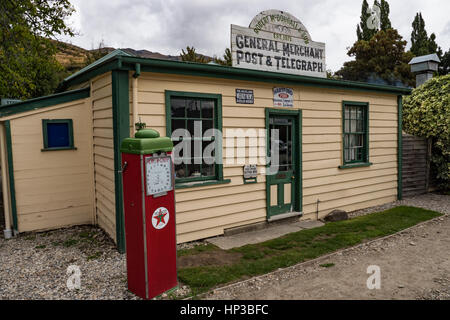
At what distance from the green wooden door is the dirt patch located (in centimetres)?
186

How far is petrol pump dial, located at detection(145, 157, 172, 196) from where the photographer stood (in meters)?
3.76

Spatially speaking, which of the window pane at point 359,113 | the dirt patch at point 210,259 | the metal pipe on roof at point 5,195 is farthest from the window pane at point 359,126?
the metal pipe on roof at point 5,195

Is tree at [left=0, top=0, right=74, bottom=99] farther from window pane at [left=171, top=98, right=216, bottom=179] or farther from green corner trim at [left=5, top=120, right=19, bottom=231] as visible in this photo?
window pane at [left=171, top=98, right=216, bottom=179]

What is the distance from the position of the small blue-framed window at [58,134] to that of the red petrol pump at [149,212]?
129 inches

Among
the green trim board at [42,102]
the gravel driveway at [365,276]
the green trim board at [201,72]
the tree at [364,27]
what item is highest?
the tree at [364,27]

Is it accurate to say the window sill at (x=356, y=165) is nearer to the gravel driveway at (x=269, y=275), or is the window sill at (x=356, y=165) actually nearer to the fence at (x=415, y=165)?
the fence at (x=415, y=165)

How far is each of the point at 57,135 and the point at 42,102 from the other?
26.8 inches

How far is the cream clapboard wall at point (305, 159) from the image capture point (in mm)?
5711

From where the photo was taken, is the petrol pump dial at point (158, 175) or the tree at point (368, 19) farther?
the tree at point (368, 19)

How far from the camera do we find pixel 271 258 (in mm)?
5102

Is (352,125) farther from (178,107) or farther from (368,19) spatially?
(368,19)

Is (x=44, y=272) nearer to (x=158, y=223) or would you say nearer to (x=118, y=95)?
(x=158, y=223)

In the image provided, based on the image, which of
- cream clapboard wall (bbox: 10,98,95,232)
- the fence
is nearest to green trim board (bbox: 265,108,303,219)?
cream clapboard wall (bbox: 10,98,95,232)

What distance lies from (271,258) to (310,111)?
3.71 metres
